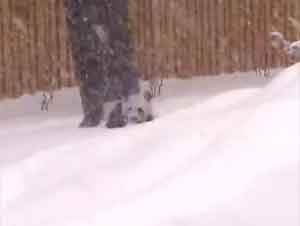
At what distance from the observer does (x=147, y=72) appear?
10.8m

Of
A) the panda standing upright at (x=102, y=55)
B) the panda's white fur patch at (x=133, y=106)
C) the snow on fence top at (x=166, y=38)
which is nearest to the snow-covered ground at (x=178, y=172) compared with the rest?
the panda's white fur patch at (x=133, y=106)

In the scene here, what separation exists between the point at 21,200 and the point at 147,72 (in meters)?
6.44

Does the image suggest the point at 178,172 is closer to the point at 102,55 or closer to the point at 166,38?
the point at 102,55

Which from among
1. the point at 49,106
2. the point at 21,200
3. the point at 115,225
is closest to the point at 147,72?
the point at 49,106

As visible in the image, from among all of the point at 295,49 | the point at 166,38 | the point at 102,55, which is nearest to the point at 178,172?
the point at 295,49

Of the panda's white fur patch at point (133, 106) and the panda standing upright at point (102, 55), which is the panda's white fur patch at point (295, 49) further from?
the panda standing upright at point (102, 55)

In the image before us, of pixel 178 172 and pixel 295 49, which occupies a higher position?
pixel 295 49

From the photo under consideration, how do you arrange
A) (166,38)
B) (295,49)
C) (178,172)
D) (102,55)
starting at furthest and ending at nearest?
(166,38) → (102,55) → (295,49) → (178,172)

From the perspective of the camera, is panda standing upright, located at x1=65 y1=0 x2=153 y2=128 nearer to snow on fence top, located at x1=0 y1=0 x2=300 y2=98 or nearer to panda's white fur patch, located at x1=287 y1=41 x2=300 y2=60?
panda's white fur patch, located at x1=287 y1=41 x2=300 y2=60

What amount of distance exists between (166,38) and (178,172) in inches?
299

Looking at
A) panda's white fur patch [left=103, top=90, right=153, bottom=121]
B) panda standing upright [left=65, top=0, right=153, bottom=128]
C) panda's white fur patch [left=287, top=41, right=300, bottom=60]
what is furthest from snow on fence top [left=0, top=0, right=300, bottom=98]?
panda's white fur patch [left=287, top=41, right=300, bottom=60]

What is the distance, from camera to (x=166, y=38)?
1086 centimetres

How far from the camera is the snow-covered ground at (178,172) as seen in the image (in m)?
2.85

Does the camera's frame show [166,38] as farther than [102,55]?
Yes
